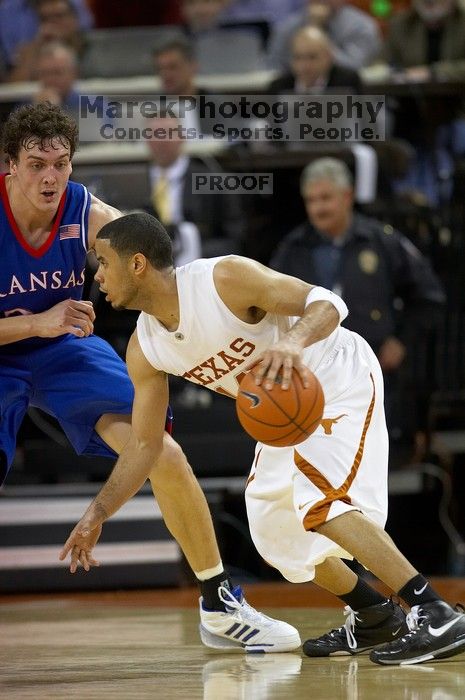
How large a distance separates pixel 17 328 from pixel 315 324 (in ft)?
3.88

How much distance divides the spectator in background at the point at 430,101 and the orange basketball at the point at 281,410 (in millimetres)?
4587

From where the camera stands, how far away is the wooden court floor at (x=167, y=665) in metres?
3.23

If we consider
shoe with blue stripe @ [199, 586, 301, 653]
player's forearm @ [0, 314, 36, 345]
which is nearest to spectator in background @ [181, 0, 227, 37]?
player's forearm @ [0, 314, 36, 345]

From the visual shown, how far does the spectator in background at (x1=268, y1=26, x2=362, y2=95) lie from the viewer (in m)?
8.26

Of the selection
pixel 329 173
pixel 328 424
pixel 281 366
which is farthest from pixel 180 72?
pixel 281 366

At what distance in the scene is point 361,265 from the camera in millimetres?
6992

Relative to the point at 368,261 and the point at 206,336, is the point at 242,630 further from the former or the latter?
the point at 368,261

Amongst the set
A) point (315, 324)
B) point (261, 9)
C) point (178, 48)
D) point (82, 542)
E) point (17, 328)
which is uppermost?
point (261, 9)

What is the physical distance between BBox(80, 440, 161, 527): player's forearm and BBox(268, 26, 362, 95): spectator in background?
4.82 metres

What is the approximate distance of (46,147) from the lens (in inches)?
164

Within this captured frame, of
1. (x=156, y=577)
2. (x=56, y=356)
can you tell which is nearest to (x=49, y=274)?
(x=56, y=356)

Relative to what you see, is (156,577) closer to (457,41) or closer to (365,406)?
(365,406)

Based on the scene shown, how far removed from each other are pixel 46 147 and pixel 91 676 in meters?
1.80

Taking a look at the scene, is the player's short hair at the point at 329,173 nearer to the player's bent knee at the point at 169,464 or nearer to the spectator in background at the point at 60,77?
the spectator in background at the point at 60,77
